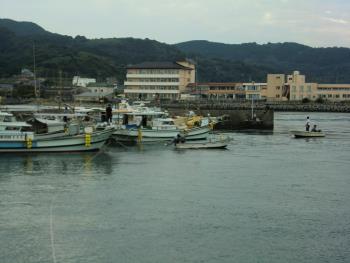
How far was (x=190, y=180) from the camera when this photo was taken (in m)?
30.7

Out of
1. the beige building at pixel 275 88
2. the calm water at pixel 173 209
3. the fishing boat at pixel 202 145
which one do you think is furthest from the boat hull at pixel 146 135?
the beige building at pixel 275 88

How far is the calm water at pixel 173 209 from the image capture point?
18734mm

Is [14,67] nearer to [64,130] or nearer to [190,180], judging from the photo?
[64,130]

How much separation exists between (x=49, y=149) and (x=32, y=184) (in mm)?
12090

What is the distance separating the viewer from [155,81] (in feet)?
397

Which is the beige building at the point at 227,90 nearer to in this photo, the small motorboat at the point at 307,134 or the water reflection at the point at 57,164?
the small motorboat at the point at 307,134

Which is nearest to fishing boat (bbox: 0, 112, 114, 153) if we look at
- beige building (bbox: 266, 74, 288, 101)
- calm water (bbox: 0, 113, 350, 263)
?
calm water (bbox: 0, 113, 350, 263)

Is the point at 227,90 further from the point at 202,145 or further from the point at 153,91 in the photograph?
the point at 202,145

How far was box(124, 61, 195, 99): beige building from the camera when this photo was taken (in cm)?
12000

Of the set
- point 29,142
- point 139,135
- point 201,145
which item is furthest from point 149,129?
point 29,142

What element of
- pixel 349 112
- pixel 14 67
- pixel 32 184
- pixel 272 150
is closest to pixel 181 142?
pixel 272 150

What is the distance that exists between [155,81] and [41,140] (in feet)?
266

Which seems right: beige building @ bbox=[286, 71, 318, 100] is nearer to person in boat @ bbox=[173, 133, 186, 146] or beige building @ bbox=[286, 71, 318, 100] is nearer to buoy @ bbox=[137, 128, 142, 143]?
buoy @ bbox=[137, 128, 142, 143]

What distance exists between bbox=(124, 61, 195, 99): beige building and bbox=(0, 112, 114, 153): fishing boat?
254 feet
